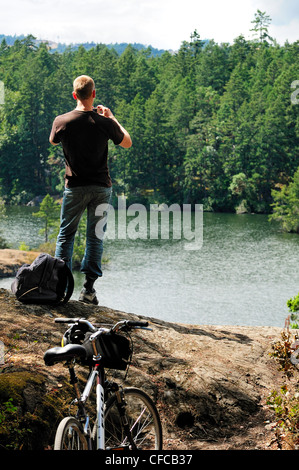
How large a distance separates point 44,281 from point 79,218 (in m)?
0.57

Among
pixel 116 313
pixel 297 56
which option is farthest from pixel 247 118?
pixel 116 313

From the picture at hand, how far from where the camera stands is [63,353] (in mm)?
2645

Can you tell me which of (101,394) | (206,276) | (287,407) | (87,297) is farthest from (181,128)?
(101,394)

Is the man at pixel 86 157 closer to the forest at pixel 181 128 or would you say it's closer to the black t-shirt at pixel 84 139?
the black t-shirt at pixel 84 139

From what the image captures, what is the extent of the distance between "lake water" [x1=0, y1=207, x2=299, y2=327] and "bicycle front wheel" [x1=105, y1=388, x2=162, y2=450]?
19.3m

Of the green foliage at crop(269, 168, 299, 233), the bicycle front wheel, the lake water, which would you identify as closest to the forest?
the green foliage at crop(269, 168, 299, 233)

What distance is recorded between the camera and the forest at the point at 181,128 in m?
59.9

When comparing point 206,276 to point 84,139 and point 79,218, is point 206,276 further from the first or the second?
point 84,139

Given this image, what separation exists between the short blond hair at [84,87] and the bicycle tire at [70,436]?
2.64 metres

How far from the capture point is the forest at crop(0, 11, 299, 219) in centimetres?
5991

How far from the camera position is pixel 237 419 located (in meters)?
4.27
